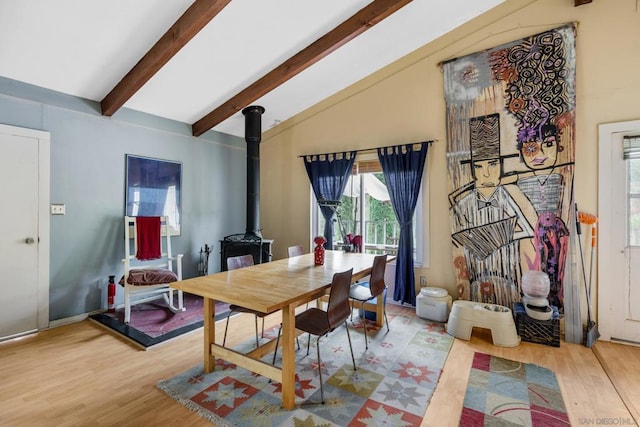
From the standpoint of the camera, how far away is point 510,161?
3.15 meters

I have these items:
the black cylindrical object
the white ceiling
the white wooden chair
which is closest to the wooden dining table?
the white wooden chair

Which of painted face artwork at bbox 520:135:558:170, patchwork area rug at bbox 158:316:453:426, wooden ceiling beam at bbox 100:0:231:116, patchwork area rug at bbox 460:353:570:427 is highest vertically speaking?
wooden ceiling beam at bbox 100:0:231:116

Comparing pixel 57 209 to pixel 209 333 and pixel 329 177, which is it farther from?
pixel 329 177

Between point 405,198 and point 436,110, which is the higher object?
point 436,110

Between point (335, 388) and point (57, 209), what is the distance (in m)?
3.26

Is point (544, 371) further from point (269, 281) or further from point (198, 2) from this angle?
point (198, 2)

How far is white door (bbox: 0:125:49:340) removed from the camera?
9.05 ft

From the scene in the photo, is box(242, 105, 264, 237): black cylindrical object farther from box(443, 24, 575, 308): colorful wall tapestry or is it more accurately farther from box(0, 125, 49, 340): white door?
box(443, 24, 575, 308): colorful wall tapestry

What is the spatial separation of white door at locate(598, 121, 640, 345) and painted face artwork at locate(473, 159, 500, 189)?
0.83 metres

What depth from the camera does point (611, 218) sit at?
2758 millimetres

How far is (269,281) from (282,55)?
2.52 meters

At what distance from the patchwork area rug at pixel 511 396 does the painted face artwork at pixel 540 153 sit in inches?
75.2

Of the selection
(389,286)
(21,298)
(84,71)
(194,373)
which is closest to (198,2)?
(84,71)

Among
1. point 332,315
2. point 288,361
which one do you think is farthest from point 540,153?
point 288,361
